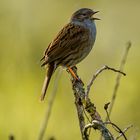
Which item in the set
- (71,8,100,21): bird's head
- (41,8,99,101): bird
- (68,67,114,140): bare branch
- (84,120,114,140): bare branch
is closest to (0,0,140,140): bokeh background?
(41,8,99,101): bird

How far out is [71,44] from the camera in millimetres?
7289

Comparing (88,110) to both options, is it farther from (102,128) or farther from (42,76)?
(42,76)

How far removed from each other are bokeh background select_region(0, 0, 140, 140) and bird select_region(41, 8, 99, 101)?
77cm

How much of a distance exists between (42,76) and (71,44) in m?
2.76

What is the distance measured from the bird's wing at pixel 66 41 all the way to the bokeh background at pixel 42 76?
2.72ft

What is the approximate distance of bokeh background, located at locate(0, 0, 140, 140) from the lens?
9.14 meters

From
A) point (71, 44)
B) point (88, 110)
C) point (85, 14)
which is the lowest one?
point (88, 110)

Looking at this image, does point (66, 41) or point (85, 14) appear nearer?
point (66, 41)

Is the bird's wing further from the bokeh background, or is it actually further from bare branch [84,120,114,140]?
bare branch [84,120,114,140]

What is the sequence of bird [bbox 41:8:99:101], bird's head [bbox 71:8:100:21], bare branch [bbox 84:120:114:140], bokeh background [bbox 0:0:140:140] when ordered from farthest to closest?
bokeh background [bbox 0:0:140:140]
bird's head [bbox 71:8:100:21]
bird [bbox 41:8:99:101]
bare branch [bbox 84:120:114:140]

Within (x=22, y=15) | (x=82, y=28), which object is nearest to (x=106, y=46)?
(x=22, y=15)

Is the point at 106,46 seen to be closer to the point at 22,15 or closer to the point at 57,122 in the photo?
the point at 22,15

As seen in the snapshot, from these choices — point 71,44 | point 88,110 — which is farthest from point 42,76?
point 88,110

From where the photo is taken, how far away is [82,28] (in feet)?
24.5
